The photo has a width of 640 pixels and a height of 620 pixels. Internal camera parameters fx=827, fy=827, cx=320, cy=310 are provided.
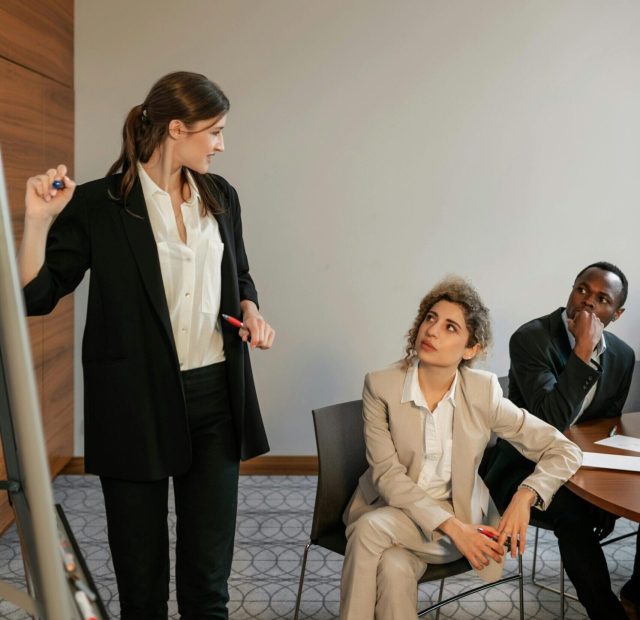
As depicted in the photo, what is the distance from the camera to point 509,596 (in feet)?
9.47

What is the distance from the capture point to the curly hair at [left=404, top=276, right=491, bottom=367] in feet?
7.84

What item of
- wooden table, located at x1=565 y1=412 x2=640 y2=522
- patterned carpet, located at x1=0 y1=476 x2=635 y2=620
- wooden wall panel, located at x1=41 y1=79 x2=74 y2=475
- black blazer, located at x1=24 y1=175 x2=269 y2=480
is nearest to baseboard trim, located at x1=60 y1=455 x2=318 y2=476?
patterned carpet, located at x1=0 y1=476 x2=635 y2=620

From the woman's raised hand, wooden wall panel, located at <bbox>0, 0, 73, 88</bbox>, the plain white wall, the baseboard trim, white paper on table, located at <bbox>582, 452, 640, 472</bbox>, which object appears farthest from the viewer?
the baseboard trim

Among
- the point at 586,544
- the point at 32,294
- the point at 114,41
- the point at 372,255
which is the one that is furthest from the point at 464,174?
the point at 32,294

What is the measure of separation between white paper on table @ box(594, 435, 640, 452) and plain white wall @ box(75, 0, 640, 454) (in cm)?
162

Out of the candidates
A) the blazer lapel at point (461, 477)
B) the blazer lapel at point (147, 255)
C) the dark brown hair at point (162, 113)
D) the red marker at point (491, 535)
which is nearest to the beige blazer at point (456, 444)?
the blazer lapel at point (461, 477)

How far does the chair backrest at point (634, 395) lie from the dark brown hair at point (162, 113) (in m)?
1.98

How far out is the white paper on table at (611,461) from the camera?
220 cm

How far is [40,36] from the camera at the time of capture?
3.37 m

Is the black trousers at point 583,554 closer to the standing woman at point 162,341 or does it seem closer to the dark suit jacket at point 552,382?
the dark suit jacket at point 552,382

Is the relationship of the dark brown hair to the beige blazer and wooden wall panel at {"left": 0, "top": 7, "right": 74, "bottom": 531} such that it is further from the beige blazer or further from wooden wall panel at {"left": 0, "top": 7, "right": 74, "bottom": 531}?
wooden wall panel at {"left": 0, "top": 7, "right": 74, "bottom": 531}

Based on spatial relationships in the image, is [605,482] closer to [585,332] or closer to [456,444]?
[456,444]

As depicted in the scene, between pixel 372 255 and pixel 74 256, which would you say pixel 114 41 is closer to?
pixel 372 255

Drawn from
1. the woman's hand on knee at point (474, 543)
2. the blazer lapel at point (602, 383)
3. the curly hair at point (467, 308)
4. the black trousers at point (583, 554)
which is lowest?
the black trousers at point (583, 554)
